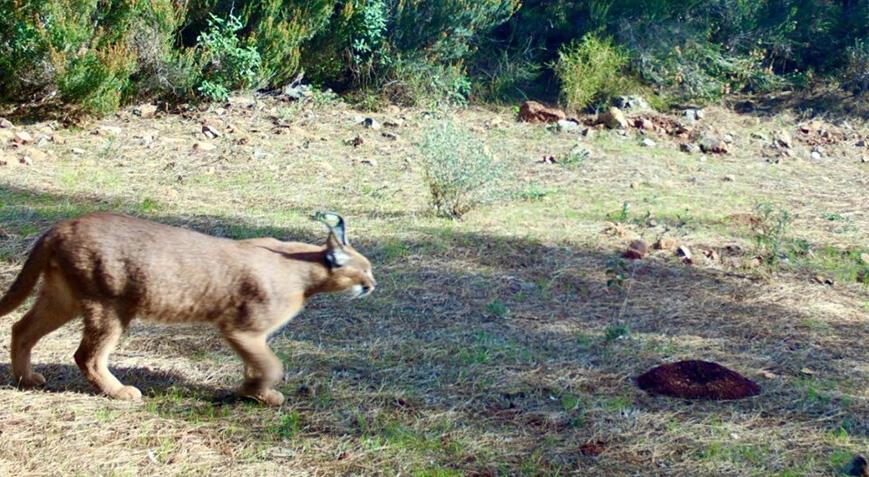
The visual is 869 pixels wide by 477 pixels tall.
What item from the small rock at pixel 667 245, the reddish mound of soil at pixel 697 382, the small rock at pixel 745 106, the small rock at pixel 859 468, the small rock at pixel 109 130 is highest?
the small rock at pixel 859 468

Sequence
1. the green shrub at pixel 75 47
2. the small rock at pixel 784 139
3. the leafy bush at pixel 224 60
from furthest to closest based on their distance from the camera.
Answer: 1. the small rock at pixel 784 139
2. the leafy bush at pixel 224 60
3. the green shrub at pixel 75 47

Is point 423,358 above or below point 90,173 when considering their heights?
above

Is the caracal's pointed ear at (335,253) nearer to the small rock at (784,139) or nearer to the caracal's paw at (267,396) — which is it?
the caracal's paw at (267,396)

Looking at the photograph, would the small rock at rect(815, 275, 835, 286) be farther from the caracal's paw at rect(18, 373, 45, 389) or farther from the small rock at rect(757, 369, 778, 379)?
the caracal's paw at rect(18, 373, 45, 389)

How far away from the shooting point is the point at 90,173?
11.0 m

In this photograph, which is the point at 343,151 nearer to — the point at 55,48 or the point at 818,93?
the point at 55,48

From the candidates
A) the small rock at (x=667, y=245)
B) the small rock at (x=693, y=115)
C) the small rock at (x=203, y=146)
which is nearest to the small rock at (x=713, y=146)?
the small rock at (x=693, y=115)

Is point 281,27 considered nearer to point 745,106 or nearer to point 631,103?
point 631,103

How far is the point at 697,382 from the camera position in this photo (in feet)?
20.1

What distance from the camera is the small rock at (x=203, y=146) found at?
40.5ft

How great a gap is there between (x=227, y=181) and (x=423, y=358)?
536 centimetres

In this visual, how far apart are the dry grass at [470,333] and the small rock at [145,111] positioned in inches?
29.6

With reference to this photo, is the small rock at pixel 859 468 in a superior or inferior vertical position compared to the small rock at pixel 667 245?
superior

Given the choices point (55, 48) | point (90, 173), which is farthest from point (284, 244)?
point (55, 48)
